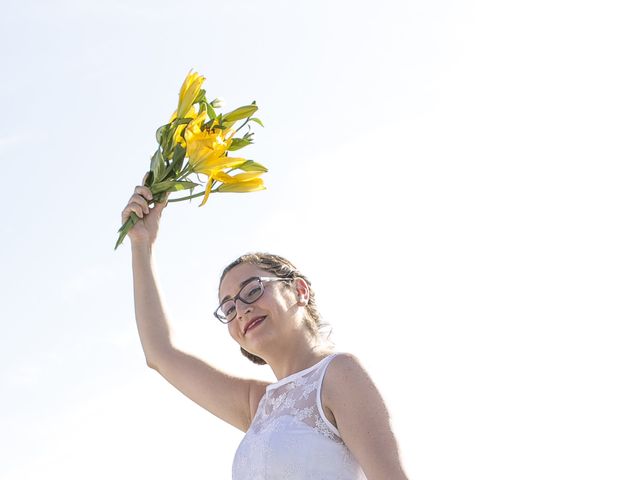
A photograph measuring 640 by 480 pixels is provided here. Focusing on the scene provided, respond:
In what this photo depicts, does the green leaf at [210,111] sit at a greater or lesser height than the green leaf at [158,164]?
greater

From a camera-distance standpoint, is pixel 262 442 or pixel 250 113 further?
pixel 250 113

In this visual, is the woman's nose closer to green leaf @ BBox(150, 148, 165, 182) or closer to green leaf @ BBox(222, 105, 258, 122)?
green leaf @ BBox(150, 148, 165, 182)

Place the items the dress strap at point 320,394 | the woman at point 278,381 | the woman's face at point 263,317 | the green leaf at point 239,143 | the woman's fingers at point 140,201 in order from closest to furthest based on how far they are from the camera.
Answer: the woman at point 278,381 < the dress strap at point 320,394 < the woman's face at point 263,317 < the green leaf at point 239,143 < the woman's fingers at point 140,201

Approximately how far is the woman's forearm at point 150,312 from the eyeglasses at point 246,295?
59 centimetres

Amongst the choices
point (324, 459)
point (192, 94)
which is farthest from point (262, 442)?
point (192, 94)

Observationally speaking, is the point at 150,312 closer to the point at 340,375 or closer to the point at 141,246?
the point at 141,246

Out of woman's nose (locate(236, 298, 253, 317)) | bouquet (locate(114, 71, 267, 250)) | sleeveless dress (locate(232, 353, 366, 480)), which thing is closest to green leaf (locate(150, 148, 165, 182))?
bouquet (locate(114, 71, 267, 250))

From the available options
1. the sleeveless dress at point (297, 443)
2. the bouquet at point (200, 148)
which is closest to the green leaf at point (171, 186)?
the bouquet at point (200, 148)

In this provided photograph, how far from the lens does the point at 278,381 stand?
484cm

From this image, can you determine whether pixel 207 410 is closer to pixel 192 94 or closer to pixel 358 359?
pixel 358 359

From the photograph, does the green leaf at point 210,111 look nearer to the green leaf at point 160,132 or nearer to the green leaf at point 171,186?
the green leaf at point 160,132

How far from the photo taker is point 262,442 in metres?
4.50

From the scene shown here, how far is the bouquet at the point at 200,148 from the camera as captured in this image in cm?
476

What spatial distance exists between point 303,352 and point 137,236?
3.61 feet
